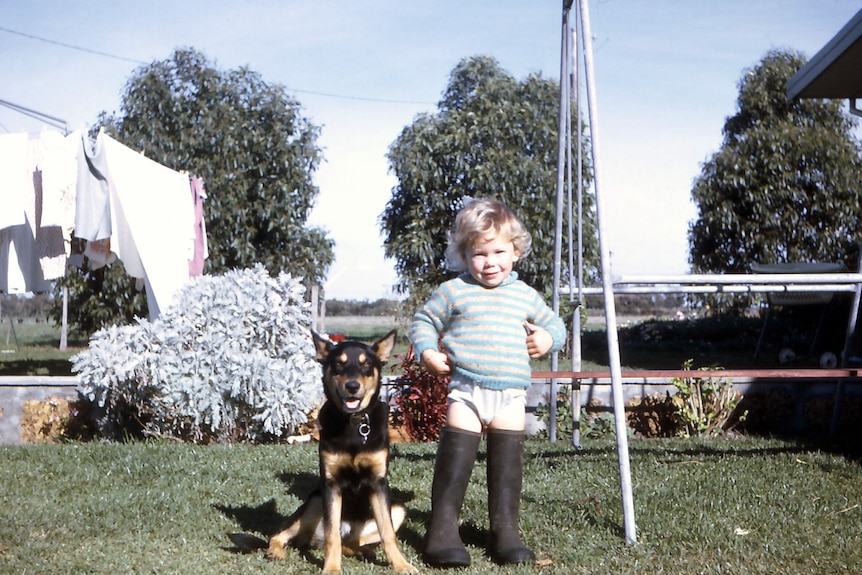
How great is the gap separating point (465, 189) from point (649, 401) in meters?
10.6

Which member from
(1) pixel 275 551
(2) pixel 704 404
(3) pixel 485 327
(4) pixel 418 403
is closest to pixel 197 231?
(4) pixel 418 403

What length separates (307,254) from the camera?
17.8 m

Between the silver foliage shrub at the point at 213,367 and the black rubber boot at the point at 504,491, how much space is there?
3123 millimetres

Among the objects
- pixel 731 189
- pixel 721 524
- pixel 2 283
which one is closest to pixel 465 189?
pixel 731 189

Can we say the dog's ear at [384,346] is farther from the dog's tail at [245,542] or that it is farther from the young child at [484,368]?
the dog's tail at [245,542]

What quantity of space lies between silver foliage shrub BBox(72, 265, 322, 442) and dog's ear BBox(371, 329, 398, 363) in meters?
2.76

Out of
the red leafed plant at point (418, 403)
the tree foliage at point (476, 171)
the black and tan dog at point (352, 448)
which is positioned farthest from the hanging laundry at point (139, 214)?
the tree foliage at point (476, 171)

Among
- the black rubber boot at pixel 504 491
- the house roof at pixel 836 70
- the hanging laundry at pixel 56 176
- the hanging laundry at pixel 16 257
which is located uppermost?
the house roof at pixel 836 70

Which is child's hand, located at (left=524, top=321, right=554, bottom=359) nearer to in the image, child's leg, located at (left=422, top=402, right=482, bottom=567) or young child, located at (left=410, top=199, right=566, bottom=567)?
young child, located at (left=410, top=199, right=566, bottom=567)

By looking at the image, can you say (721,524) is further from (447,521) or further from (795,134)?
(795,134)

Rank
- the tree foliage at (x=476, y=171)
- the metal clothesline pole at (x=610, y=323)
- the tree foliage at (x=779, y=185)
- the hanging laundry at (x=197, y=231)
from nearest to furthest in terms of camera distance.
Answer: the metal clothesline pole at (x=610, y=323), the hanging laundry at (x=197, y=231), the tree foliage at (x=779, y=185), the tree foliage at (x=476, y=171)

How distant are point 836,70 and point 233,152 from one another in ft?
40.0

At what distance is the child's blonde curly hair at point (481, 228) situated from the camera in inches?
149

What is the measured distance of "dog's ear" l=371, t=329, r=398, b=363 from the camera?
393cm
